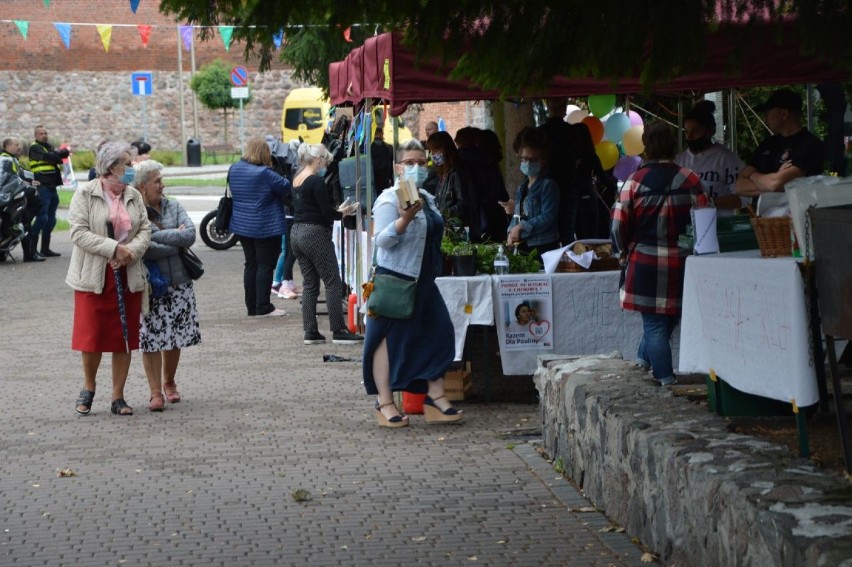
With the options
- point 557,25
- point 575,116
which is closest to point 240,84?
point 575,116

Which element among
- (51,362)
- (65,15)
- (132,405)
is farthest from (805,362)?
(65,15)

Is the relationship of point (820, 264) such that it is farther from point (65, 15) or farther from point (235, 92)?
point (65, 15)

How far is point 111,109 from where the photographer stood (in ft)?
180

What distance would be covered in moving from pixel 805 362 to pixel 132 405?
20.0ft

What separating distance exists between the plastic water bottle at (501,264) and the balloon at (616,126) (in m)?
6.33

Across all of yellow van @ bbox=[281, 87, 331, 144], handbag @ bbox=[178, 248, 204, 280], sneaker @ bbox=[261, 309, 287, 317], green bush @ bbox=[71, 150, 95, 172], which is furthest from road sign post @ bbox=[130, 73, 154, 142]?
handbag @ bbox=[178, 248, 204, 280]

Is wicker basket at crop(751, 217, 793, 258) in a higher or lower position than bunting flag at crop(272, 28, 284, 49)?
lower

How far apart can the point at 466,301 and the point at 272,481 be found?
7.75ft

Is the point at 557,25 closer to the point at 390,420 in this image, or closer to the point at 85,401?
the point at 390,420

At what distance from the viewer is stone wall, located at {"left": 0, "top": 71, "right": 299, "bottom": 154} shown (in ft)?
176

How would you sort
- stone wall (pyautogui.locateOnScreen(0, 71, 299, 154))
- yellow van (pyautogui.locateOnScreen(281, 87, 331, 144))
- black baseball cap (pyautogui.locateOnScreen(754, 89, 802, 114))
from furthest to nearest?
stone wall (pyautogui.locateOnScreen(0, 71, 299, 154)), yellow van (pyautogui.locateOnScreen(281, 87, 331, 144)), black baseball cap (pyautogui.locateOnScreen(754, 89, 802, 114))

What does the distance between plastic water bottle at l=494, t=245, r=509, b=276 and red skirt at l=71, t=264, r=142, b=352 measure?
250 cm

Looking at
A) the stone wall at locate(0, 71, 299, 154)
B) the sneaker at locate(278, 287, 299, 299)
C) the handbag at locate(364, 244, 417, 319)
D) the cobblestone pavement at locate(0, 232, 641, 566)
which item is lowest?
the cobblestone pavement at locate(0, 232, 641, 566)

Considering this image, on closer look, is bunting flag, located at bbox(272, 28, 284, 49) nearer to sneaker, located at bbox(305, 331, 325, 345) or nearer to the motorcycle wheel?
sneaker, located at bbox(305, 331, 325, 345)
